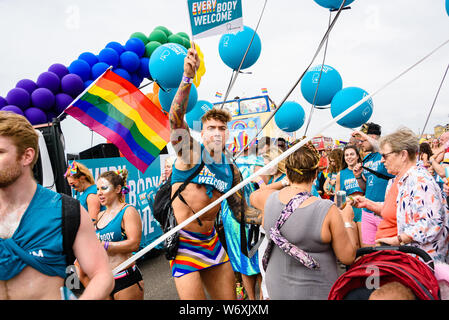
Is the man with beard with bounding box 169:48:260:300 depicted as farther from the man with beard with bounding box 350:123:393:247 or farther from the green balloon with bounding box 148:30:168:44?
the green balloon with bounding box 148:30:168:44

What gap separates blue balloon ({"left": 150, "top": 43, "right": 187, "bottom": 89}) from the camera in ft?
14.3

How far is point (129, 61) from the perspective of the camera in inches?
277

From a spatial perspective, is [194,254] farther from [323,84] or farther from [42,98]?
[42,98]

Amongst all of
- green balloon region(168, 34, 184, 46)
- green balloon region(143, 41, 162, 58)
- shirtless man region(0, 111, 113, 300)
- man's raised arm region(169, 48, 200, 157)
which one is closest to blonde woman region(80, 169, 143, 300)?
man's raised arm region(169, 48, 200, 157)

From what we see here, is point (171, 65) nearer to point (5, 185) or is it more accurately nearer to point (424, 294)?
point (5, 185)

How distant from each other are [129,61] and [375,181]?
5.36 m

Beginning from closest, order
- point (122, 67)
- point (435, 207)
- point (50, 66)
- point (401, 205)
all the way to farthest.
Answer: point (435, 207)
point (401, 205)
point (50, 66)
point (122, 67)

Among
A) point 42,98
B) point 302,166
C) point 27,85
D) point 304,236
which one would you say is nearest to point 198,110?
point 42,98

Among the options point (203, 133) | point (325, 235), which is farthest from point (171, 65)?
point (325, 235)

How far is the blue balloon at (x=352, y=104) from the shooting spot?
472 cm

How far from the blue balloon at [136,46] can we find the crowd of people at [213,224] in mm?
4296

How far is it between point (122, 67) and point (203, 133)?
4.86 metres

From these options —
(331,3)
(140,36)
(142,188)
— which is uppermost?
(331,3)
